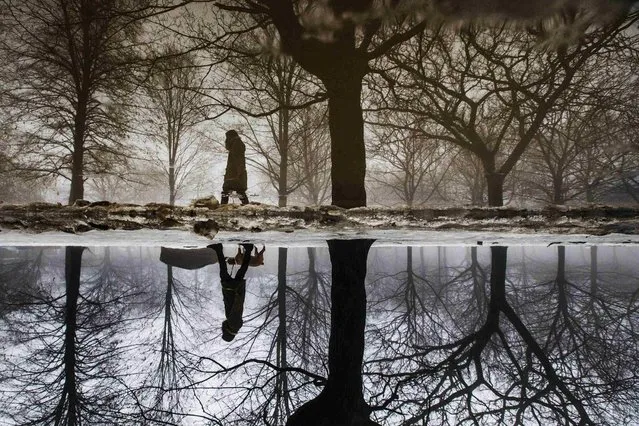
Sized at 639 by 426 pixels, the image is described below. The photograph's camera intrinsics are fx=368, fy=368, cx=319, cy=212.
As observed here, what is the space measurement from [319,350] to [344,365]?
0.40 ft

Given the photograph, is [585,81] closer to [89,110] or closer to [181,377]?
[181,377]

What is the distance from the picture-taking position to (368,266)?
1.87m

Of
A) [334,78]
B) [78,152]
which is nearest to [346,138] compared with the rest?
[334,78]

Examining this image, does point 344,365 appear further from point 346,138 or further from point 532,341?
point 346,138

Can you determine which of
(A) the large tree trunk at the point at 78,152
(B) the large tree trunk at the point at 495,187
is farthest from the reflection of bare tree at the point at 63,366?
(A) the large tree trunk at the point at 78,152

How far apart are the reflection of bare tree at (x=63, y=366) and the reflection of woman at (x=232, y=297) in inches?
11.1

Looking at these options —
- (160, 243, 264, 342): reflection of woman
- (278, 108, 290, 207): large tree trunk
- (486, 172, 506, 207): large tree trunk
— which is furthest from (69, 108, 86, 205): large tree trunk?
(486, 172, 506, 207): large tree trunk

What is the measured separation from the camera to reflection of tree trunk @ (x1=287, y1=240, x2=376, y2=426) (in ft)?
2.33

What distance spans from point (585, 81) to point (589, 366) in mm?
11930

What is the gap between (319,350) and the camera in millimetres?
981

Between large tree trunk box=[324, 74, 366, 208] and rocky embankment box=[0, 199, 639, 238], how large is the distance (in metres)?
1.70

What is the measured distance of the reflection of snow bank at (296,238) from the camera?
7.41ft

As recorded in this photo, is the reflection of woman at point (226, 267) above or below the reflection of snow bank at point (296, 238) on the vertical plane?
below

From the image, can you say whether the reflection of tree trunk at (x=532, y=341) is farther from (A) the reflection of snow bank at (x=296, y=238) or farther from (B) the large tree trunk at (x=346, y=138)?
(B) the large tree trunk at (x=346, y=138)
